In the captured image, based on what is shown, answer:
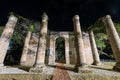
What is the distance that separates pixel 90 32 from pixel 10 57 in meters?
15.7

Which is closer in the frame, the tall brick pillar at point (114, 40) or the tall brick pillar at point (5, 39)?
the tall brick pillar at point (114, 40)

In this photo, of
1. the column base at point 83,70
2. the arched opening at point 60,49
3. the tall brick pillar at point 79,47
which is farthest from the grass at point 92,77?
the arched opening at point 60,49

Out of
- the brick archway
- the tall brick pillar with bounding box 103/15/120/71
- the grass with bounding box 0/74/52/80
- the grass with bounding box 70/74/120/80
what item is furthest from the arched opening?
the grass with bounding box 70/74/120/80

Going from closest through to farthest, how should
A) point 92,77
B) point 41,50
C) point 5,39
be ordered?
point 92,77 → point 41,50 → point 5,39

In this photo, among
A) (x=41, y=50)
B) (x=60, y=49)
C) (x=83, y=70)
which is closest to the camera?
(x=83, y=70)

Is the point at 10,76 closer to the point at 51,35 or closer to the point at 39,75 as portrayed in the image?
the point at 39,75

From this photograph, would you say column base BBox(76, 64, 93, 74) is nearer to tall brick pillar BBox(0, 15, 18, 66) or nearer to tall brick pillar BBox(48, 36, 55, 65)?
tall brick pillar BBox(0, 15, 18, 66)

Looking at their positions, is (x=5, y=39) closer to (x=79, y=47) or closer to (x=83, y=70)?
(x=79, y=47)

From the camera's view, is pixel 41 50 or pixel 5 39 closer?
pixel 41 50

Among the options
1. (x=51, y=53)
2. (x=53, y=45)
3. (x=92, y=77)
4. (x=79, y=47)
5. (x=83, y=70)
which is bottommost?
(x=92, y=77)

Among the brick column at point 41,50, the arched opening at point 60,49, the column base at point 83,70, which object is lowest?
the column base at point 83,70

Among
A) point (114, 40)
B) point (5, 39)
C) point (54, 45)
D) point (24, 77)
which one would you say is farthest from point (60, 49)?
point (24, 77)

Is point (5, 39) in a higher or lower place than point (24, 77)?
higher

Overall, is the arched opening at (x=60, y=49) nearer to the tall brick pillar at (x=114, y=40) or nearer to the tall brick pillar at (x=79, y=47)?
the tall brick pillar at (x=79, y=47)
